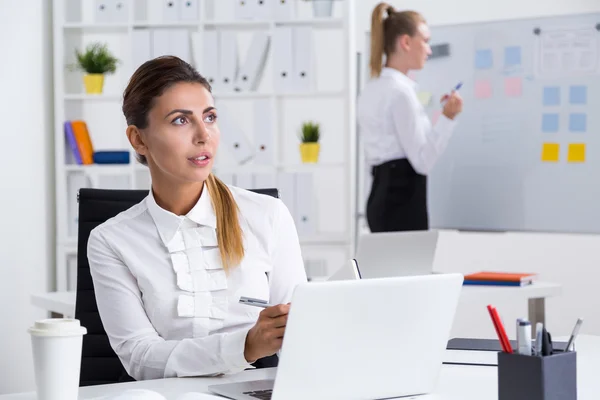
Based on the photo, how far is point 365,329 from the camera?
3.77ft

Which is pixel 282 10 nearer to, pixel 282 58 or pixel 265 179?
pixel 282 58

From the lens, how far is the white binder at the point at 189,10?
4270 millimetres

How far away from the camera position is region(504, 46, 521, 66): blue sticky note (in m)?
4.30

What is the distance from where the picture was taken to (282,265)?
5.93ft

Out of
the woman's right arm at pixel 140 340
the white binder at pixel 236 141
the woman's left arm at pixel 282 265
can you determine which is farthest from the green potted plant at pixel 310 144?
the woman's right arm at pixel 140 340

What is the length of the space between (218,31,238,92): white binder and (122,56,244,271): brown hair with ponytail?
2.47 m

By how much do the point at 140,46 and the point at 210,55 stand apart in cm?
34

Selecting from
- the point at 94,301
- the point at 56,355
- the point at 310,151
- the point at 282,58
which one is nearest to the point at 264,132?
the point at 310,151

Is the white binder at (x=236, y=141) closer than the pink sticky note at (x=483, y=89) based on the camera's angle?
Yes

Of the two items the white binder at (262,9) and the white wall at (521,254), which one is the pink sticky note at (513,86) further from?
the white binder at (262,9)

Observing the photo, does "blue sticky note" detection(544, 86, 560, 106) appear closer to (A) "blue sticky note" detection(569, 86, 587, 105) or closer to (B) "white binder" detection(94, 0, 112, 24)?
(A) "blue sticky note" detection(569, 86, 587, 105)

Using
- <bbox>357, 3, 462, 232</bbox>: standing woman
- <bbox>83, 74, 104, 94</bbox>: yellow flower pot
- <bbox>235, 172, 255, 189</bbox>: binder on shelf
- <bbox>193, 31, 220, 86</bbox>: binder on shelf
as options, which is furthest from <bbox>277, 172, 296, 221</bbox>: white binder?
<bbox>83, 74, 104, 94</bbox>: yellow flower pot

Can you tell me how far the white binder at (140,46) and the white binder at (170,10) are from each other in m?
0.12

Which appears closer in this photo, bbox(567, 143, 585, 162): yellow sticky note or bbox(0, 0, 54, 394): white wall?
bbox(0, 0, 54, 394): white wall
